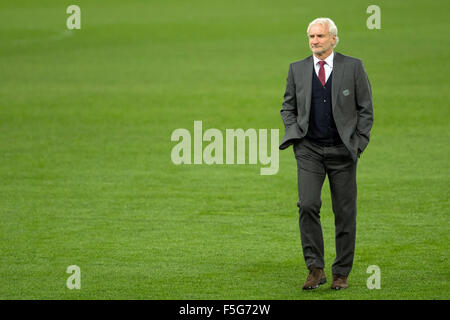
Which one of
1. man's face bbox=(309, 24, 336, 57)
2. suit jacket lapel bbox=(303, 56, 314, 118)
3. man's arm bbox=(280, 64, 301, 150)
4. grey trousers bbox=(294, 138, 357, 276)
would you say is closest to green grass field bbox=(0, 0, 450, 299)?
grey trousers bbox=(294, 138, 357, 276)

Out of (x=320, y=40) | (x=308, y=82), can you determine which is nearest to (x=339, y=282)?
(x=308, y=82)

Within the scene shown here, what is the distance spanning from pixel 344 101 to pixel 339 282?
1.46 m

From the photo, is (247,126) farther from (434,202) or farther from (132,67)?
(132,67)

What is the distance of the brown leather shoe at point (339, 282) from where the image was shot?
294 inches

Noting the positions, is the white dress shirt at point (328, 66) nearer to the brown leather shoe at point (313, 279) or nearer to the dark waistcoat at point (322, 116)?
the dark waistcoat at point (322, 116)

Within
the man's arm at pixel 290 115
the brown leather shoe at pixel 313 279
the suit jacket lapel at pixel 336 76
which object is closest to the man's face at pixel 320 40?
the suit jacket lapel at pixel 336 76

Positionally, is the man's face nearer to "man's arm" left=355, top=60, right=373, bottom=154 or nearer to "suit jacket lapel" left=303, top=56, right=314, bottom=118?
"suit jacket lapel" left=303, top=56, right=314, bottom=118

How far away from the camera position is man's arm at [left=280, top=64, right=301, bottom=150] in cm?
735

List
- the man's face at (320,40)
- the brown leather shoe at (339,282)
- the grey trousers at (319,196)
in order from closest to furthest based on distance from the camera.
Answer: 1. the man's face at (320,40)
2. the grey trousers at (319,196)
3. the brown leather shoe at (339,282)

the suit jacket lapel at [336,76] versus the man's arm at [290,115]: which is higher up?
the suit jacket lapel at [336,76]

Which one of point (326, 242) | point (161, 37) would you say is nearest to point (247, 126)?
point (326, 242)

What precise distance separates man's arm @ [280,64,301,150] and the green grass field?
1.23 meters

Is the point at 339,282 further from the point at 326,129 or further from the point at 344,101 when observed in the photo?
the point at 344,101
